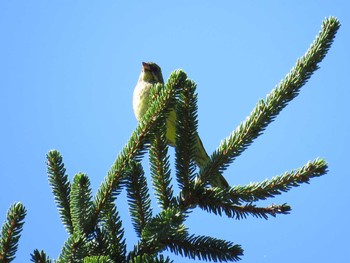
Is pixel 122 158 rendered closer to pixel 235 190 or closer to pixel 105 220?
pixel 105 220

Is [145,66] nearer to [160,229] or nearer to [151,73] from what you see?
[151,73]

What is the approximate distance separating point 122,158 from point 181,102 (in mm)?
423

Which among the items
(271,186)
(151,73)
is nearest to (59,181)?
(271,186)

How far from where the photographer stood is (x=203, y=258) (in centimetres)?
237

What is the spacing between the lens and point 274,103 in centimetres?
241

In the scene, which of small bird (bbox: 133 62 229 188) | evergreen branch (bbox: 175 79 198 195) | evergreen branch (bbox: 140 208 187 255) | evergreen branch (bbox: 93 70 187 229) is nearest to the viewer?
evergreen branch (bbox: 140 208 187 255)

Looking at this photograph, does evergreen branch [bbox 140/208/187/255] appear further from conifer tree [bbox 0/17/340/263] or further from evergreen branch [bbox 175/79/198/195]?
evergreen branch [bbox 175/79/198/195]

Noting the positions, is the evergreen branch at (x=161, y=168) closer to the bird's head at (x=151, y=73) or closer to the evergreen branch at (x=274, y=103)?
the evergreen branch at (x=274, y=103)

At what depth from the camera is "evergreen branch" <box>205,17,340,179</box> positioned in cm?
233

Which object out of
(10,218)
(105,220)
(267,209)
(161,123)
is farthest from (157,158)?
(10,218)

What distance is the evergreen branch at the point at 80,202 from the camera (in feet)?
6.97

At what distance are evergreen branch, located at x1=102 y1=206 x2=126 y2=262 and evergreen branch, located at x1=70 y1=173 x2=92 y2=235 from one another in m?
0.15

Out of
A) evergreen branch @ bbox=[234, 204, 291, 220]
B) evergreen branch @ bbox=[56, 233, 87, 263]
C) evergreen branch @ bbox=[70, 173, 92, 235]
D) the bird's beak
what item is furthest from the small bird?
evergreen branch @ bbox=[56, 233, 87, 263]

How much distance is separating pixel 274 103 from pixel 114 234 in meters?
1.03
